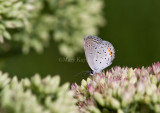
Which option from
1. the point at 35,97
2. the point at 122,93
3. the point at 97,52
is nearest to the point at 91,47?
the point at 97,52

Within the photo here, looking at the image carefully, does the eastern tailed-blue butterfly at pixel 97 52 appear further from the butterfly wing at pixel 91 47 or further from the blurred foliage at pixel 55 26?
the blurred foliage at pixel 55 26

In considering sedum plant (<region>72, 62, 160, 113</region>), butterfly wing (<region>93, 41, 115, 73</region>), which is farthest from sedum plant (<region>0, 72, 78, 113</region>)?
butterfly wing (<region>93, 41, 115, 73</region>)

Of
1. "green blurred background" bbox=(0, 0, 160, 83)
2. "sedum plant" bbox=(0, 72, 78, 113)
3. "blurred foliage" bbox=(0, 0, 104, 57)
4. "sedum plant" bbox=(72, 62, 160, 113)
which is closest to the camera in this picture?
"sedum plant" bbox=(0, 72, 78, 113)

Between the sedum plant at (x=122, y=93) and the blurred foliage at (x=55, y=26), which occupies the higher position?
the blurred foliage at (x=55, y=26)

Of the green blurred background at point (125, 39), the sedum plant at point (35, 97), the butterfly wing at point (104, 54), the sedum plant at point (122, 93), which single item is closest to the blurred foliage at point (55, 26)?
the butterfly wing at point (104, 54)

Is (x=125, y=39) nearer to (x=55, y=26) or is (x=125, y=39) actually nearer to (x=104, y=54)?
(x=55, y=26)

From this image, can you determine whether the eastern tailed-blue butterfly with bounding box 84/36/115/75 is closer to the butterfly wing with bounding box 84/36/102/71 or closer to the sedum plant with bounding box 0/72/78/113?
the butterfly wing with bounding box 84/36/102/71
